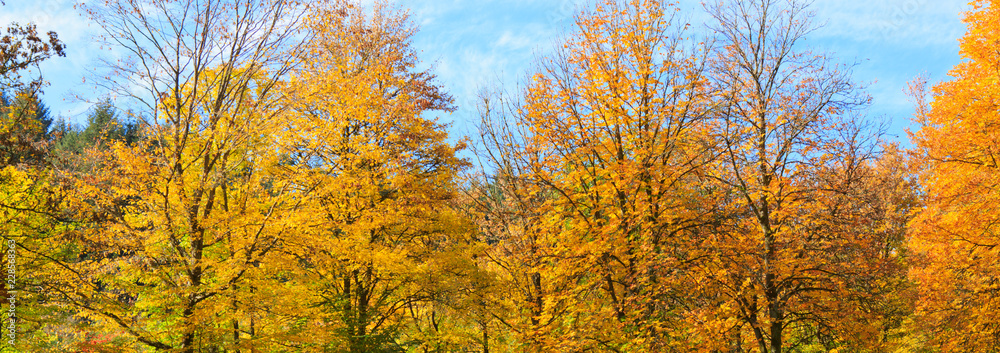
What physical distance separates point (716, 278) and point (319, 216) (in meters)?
8.33

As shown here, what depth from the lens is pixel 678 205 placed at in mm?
11203

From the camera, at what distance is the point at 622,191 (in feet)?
37.6

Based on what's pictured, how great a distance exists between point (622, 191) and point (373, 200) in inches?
278

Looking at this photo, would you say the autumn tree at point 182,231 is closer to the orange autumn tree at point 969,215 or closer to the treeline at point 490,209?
the treeline at point 490,209

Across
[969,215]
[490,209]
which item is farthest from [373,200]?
[969,215]

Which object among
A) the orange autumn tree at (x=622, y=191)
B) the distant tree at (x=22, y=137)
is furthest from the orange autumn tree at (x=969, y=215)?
the distant tree at (x=22, y=137)

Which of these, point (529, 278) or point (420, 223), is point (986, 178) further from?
point (420, 223)

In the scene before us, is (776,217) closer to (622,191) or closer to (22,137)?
(622,191)

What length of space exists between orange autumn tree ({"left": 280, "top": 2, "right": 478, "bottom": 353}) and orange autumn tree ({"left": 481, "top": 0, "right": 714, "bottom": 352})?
3059 mm

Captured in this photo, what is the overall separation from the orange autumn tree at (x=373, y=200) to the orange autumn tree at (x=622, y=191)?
10.0 feet

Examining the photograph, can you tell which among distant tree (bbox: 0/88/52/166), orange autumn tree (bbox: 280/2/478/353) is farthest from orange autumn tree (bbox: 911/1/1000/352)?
distant tree (bbox: 0/88/52/166)

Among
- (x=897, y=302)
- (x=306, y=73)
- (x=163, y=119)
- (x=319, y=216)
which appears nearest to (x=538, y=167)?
(x=319, y=216)

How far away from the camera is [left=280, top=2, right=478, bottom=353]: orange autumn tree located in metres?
13.7

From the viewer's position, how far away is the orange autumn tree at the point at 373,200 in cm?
1373
